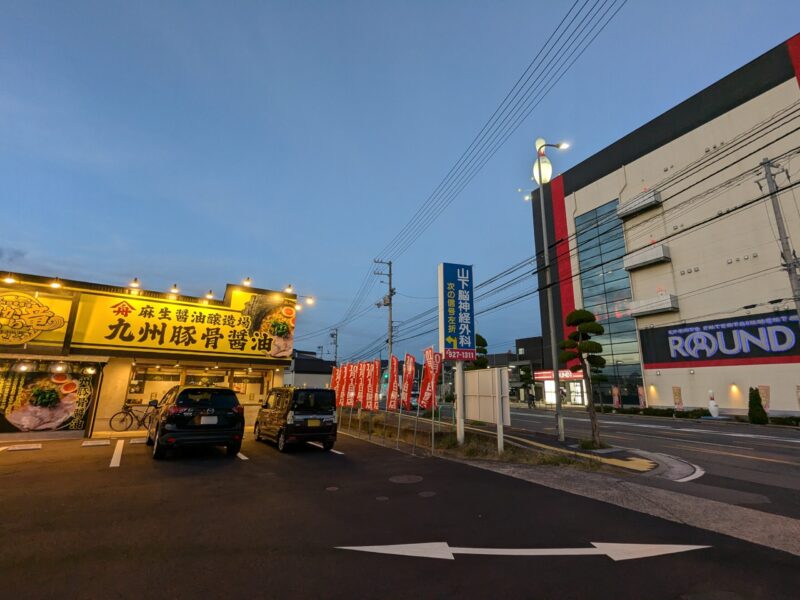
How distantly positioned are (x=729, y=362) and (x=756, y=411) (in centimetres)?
657

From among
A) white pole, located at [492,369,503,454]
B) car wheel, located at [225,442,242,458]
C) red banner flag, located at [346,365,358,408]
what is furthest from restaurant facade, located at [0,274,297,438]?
white pole, located at [492,369,503,454]

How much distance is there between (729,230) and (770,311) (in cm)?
729

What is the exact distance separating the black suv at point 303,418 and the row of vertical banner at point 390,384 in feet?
9.27

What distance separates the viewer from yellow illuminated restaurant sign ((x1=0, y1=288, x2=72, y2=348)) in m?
13.0

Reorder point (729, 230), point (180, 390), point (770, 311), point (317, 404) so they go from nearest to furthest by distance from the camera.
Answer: point (180, 390) < point (317, 404) < point (770, 311) < point (729, 230)

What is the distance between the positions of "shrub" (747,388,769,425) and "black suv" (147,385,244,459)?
102 ft

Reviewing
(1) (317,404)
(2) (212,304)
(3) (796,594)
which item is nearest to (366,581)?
(3) (796,594)

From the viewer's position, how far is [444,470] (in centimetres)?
883

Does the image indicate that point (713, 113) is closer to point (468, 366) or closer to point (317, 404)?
point (468, 366)

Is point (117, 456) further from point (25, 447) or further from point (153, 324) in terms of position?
point (153, 324)

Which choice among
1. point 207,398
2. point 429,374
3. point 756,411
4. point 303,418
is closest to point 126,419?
point 207,398

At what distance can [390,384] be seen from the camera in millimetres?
15102

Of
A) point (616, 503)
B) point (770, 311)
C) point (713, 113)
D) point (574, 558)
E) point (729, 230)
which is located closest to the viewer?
point (574, 558)

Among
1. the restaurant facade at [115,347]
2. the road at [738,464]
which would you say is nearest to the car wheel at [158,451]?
the restaurant facade at [115,347]
